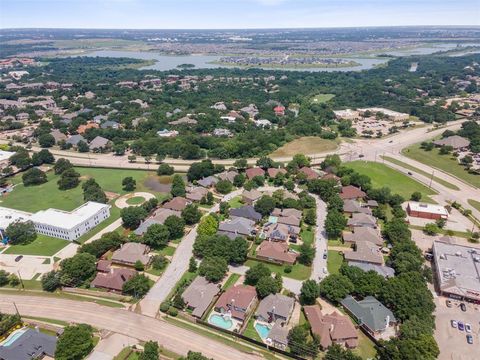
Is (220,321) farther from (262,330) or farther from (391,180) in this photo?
(391,180)

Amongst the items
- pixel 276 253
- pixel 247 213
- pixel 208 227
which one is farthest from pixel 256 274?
pixel 247 213

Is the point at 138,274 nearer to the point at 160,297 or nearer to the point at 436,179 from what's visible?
the point at 160,297

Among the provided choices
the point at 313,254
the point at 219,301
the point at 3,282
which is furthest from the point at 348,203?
the point at 3,282

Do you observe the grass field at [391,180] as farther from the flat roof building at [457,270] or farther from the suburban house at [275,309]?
the suburban house at [275,309]

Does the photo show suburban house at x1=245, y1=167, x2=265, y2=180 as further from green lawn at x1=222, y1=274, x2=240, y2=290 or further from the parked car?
the parked car

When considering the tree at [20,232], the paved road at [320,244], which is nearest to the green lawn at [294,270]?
the paved road at [320,244]

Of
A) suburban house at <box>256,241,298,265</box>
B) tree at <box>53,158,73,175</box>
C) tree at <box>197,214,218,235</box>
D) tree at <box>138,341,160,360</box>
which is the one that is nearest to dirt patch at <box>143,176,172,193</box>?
tree at <box>53,158,73,175</box>
